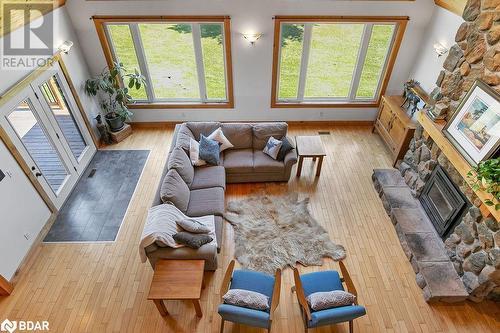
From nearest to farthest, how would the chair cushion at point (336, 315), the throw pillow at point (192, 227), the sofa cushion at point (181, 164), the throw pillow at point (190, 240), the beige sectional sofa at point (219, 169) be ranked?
the chair cushion at point (336, 315), the throw pillow at point (190, 240), the throw pillow at point (192, 227), the beige sectional sofa at point (219, 169), the sofa cushion at point (181, 164)

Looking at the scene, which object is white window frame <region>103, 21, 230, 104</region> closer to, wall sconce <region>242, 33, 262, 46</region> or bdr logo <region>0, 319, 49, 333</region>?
wall sconce <region>242, 33, 262, 46</region>

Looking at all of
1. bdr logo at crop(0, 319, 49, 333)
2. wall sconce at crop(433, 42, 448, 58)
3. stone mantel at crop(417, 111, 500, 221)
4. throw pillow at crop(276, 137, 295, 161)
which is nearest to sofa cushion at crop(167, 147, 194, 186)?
throw pillow at crop(276, 137, 295, 161)

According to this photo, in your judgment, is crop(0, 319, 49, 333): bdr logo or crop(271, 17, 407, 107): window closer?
crop(0, 319, 49, 333): bdr logo

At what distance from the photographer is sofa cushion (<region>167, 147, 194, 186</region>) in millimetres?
4277

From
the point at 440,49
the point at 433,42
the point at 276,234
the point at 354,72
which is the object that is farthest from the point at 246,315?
the point at 433,42

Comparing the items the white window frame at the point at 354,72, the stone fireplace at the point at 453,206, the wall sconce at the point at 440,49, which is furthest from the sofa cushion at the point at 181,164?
the wall sconce at the point at 440,49

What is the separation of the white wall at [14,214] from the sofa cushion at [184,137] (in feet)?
7.23

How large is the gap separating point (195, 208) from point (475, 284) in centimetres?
371

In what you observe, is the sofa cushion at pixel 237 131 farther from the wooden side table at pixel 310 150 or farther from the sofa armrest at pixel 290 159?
the wooden side table at pixel 310 150

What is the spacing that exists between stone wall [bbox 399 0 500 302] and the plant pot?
5848 millimetres

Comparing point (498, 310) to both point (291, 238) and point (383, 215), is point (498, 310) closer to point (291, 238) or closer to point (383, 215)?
point (383, 215)

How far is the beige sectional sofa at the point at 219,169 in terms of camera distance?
4.04 meters

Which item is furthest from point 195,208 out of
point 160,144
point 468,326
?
point 468,326

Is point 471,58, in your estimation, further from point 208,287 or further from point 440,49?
point 208,287
